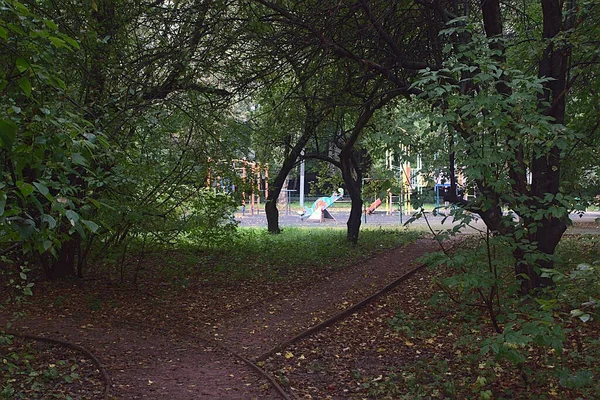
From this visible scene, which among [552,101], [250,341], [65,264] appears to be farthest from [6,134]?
[65,264]

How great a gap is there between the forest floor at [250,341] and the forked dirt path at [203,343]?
0.05 ft

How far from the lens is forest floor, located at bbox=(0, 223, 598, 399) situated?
561 centimetres

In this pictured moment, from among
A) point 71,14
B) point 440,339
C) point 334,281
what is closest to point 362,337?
point 440,339

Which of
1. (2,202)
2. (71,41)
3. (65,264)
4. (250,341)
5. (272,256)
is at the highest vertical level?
(71,41)

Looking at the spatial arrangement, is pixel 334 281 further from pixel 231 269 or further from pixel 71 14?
pixel 71 14

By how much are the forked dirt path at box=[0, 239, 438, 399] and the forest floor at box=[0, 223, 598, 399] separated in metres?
0.01

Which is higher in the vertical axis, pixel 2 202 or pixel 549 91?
pixel 549 91

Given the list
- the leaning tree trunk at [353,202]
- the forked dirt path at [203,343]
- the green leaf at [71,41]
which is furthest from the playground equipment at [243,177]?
the green leaf at [71,41]

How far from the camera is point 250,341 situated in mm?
7371

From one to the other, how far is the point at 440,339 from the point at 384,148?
306 cm

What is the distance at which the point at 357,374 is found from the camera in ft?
20.1

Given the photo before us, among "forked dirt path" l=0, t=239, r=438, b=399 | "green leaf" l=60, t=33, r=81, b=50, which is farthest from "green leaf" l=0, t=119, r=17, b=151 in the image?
"forked dirt path" l=0, t=239, r=438, b=399

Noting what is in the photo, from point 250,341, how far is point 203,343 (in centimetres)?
58

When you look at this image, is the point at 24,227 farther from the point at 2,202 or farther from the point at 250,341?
the point at 250,341
